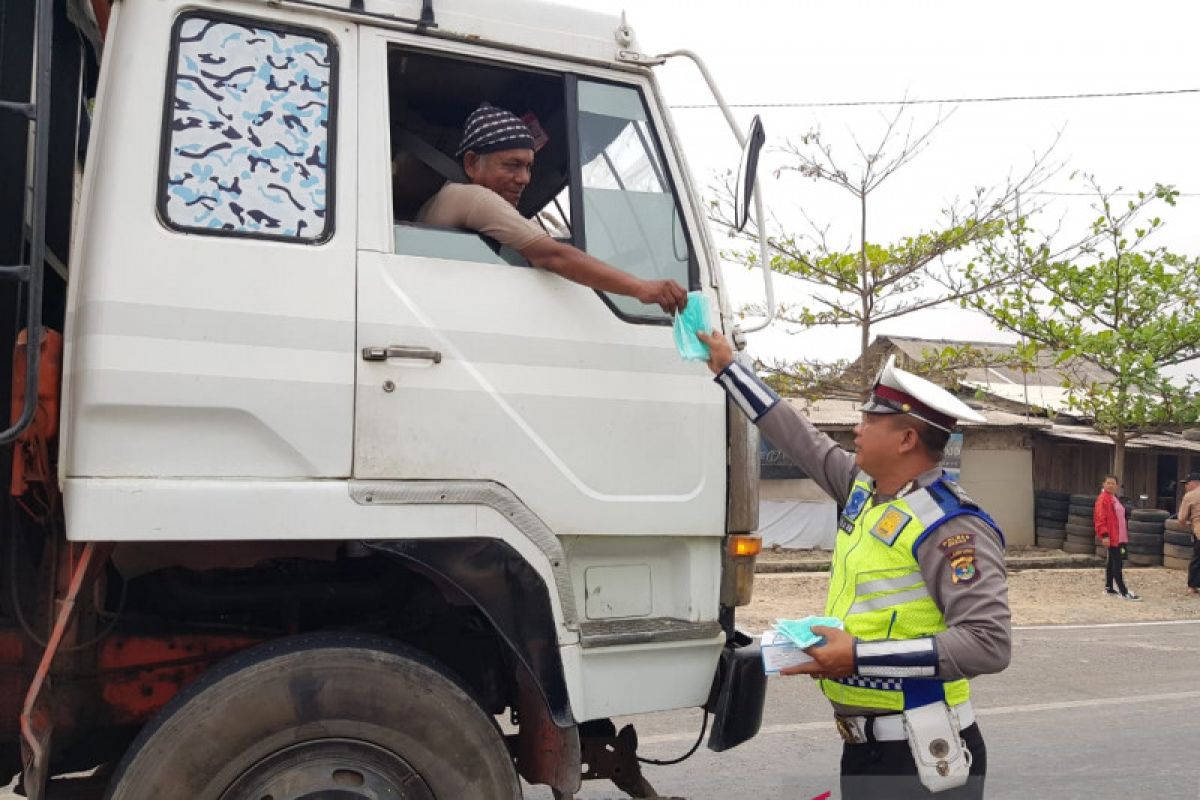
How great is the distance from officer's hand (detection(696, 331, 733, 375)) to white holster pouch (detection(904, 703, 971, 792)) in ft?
3.36

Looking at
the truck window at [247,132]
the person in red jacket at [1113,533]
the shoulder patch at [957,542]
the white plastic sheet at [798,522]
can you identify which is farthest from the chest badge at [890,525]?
the white plastic sheet at [798,522]

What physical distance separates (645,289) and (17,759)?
2.24 m

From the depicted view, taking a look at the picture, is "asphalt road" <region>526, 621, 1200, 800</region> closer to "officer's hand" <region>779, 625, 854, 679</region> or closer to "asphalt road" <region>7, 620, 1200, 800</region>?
"asphalt road" <region>7, 620, 1200, 800</region>

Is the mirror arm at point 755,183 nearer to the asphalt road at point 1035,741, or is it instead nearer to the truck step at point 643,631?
the truck step at point 643,631

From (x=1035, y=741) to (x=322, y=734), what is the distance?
4664 millimetres

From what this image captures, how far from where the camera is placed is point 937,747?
2.43 meters

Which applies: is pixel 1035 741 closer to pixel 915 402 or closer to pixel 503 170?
pixel 915 402

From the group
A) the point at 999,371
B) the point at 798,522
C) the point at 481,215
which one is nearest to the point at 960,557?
the point at 481,215

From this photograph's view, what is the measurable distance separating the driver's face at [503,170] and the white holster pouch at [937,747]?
5.94 feet

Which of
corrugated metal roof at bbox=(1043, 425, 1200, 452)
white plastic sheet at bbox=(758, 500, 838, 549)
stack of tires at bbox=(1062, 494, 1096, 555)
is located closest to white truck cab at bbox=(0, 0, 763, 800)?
white plastic sheet at bbox=(758, 500, 838, 549)

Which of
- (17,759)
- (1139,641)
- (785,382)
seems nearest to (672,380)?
(17,759)

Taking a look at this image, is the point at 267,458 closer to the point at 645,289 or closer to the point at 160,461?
the point at 160,461

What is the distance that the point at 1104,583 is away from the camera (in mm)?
14188

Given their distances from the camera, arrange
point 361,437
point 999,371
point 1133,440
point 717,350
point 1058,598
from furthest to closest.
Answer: point 999,371 < point 1133,440 < point 1058,598 < point 717,350 < point 361,437
